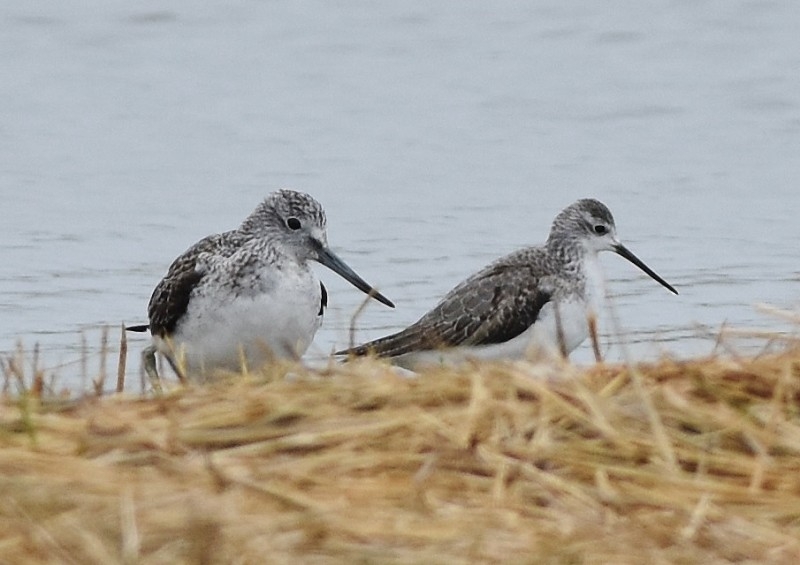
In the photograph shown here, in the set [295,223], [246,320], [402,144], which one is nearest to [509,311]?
[295,223]

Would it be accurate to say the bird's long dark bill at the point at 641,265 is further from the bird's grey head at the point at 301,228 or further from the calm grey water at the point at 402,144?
the bird's grey head at the point at 301,228

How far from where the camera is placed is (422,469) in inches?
153

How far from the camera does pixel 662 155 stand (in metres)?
14.3

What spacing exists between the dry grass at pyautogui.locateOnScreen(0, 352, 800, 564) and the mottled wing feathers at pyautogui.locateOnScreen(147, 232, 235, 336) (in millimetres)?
4155

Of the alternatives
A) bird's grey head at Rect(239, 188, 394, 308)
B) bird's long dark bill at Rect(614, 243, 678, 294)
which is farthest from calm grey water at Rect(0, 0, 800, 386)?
bird's grey head at Rect(239, 188, 394, 308)

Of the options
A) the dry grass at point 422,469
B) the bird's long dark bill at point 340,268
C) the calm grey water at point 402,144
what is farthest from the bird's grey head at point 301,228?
the dry grass at point 422,469

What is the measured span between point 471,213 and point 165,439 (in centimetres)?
888

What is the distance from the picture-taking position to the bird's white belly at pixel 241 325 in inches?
337

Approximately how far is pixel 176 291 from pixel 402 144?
6036 mm

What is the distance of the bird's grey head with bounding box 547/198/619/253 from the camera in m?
10.4

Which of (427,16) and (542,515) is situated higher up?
(427,16)

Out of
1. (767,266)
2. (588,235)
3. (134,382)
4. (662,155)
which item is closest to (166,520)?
(134,382)

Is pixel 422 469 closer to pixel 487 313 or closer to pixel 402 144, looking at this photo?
pixel 487 313

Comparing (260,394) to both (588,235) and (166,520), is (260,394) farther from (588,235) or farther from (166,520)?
(588,235)
